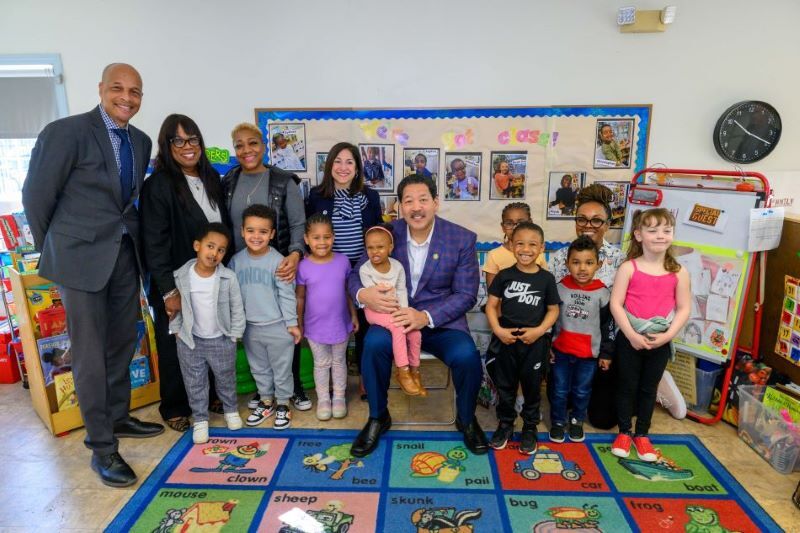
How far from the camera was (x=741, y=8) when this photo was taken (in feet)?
10.1

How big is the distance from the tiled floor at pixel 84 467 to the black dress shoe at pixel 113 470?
0.03 m

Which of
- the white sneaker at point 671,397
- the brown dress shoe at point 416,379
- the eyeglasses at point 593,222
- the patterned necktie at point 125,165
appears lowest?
the white sneaker at point 671,397

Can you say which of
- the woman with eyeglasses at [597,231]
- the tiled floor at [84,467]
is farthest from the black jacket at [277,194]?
the woman with eyeglasses at [597,231]

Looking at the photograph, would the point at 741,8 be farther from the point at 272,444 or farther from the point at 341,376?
the point at 272,444

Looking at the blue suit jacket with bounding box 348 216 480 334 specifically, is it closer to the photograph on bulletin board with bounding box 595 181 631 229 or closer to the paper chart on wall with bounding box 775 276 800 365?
the photograph on bulletin board with bounding box 595 181 631 229

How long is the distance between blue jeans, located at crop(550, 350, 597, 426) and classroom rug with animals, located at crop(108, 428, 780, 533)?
5.7 inches

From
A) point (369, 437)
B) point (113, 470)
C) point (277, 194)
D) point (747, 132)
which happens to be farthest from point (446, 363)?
point (747, 132)

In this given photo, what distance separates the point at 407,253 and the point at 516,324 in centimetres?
69

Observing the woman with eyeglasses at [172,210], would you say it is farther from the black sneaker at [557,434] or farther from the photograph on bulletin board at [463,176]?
the black sneaker at [557,434]

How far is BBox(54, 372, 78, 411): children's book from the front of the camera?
2.64m

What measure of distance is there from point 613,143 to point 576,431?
6.32ft

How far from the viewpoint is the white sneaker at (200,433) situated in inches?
101

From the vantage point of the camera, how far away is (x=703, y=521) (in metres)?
1.98

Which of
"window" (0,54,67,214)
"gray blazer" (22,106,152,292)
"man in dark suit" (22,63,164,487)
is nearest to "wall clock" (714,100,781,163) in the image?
"man in dark suit" (22,63,164,487)
